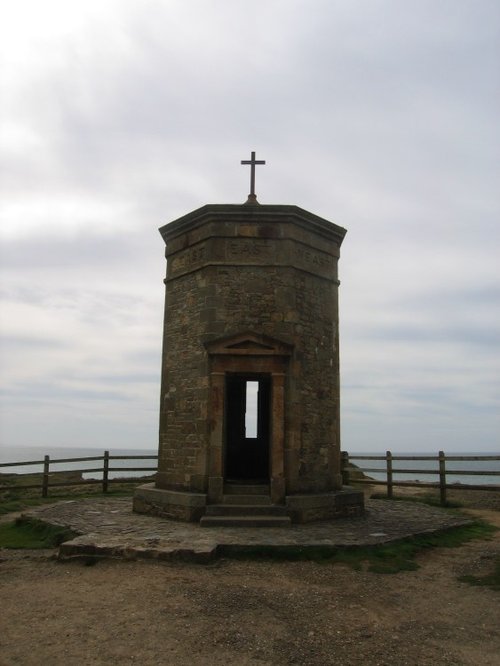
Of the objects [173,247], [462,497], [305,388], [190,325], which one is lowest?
[462,497]

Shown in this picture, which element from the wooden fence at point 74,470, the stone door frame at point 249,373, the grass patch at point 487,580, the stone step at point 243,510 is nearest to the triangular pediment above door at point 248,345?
the stone door frame at point 249,373

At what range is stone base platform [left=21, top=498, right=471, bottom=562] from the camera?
289 inches

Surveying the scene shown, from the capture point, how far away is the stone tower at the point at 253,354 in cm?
1007

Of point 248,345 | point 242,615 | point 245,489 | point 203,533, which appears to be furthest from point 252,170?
point 242,615

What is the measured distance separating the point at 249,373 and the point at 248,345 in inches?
23.0

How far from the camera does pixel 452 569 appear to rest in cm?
725

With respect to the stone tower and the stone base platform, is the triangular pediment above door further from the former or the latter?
the stone base platform

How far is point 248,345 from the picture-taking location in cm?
1031

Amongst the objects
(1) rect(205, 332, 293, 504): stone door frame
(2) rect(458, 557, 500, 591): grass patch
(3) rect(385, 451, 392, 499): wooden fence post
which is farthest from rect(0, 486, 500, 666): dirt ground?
(3) rect(385, 451, 392, 499): wooden fence post

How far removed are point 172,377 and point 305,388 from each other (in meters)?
2.93

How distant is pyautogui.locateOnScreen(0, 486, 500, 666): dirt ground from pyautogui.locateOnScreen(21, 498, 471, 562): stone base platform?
0.27 meters

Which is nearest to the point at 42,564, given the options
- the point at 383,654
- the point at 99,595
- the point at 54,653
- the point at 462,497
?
the point at 99,595

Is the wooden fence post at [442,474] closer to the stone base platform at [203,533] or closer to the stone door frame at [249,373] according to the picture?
the stone base platform at [203,533]

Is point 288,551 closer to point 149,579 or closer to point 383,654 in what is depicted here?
point 149,579
